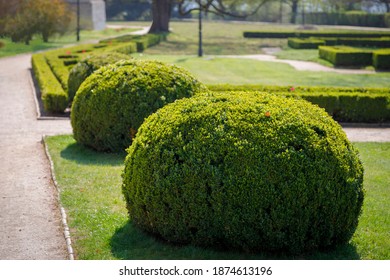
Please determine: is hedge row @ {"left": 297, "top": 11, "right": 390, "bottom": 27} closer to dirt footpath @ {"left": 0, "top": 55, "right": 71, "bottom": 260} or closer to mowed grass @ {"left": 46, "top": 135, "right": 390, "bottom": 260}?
dirt footpath @ {"left": 0, "top": 55, "right": 71, "bottom": 260}

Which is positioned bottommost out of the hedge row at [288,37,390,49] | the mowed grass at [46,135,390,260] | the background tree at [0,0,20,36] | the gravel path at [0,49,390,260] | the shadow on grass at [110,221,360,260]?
the gravel path at [0,49,390,260]

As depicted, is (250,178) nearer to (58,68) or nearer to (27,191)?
(27,191)

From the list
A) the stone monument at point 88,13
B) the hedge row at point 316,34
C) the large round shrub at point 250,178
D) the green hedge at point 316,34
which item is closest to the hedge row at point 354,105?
the large round shrub at point 250,178

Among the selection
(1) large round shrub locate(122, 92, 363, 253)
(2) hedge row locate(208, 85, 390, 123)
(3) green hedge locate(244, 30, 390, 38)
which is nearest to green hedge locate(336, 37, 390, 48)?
(3) green hedge locate(244, 30, 390, 38)

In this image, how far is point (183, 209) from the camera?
256 inches

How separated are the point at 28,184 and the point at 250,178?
4.89m

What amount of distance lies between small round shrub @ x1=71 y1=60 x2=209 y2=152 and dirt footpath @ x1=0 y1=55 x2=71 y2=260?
3.69 feet

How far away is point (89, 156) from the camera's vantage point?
1150 centimetres

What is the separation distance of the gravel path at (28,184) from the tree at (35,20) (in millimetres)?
17309

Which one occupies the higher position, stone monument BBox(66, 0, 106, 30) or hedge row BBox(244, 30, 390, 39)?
stone monument BBox(66, 0, 106, 30)

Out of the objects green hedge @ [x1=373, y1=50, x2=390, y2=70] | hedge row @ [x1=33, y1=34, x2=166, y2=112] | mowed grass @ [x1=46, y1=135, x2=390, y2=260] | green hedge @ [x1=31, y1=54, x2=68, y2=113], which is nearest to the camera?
mowed grass @ [x1=46, y1=135, x2=390, y2=260]

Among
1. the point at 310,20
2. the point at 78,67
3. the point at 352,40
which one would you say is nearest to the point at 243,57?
the point at 352,40

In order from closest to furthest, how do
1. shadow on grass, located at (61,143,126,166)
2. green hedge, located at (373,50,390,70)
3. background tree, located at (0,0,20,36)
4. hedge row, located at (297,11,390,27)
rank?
shadow on grass, located at (61,143,126,166), green hedge, located at (373,50,390,70), background tree, located at (0,0,20,36), hedge row, located at (297,11,390,27)

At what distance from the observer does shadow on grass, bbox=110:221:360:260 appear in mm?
6469
